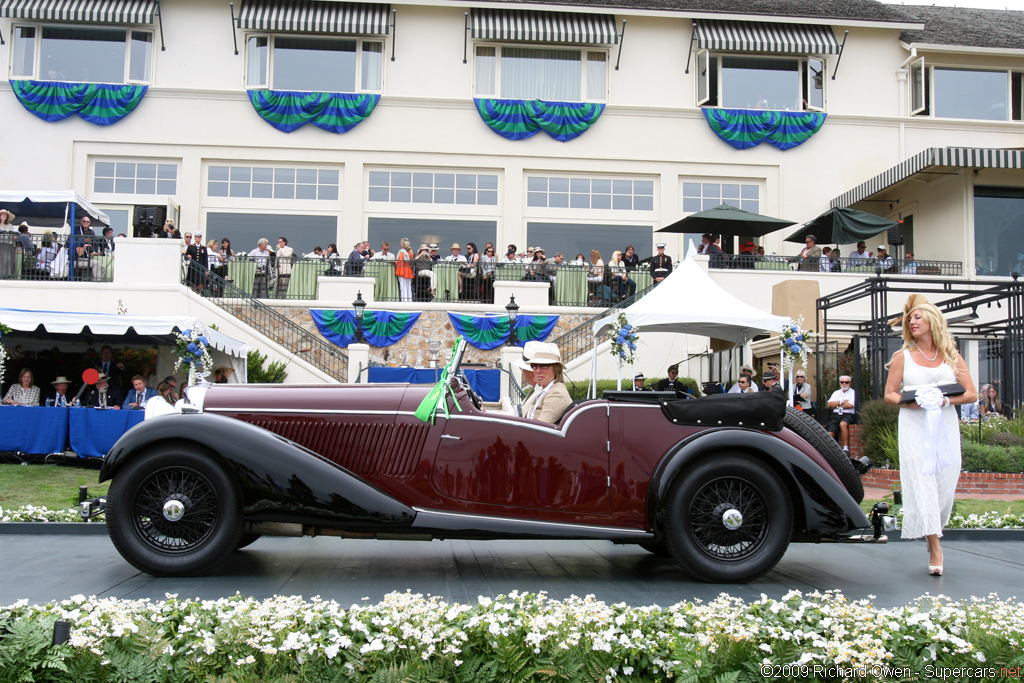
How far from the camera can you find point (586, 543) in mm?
7402

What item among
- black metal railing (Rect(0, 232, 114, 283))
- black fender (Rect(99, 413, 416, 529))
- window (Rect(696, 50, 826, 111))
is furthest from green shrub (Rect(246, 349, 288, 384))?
window (Rect(696, 50, 826, 111))

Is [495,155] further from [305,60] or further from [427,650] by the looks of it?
[427,650]

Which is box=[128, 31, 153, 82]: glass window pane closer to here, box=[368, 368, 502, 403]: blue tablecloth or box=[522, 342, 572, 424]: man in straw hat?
box=[368, 368, 502, 403]: blue tablecloth

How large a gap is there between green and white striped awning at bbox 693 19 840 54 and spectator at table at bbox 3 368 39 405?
63.6ft

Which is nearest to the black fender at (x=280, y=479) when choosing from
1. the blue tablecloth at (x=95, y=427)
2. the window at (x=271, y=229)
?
the blue tablecloth at (x=95, y=427)

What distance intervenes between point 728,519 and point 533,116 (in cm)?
2071

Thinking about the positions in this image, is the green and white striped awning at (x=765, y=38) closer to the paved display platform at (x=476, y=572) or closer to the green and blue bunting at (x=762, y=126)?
the green and blue bunting at (x=762, y=126)

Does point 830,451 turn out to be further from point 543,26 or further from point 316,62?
point 316,62

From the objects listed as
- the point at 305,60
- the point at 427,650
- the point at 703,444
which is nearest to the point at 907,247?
the point at 305,60

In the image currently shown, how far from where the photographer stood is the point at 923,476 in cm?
584

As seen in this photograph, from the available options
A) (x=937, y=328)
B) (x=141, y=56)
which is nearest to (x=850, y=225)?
(x=937, y=328)

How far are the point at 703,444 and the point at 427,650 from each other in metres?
2.59

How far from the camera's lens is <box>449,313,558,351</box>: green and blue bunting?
19.1 m

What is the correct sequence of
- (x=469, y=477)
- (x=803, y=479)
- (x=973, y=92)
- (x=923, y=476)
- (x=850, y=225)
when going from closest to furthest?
(x=469, y=477) → (x=803, y=479) → (x=923, y=476) → (x=850, y=225) → (x=973, y=92)
